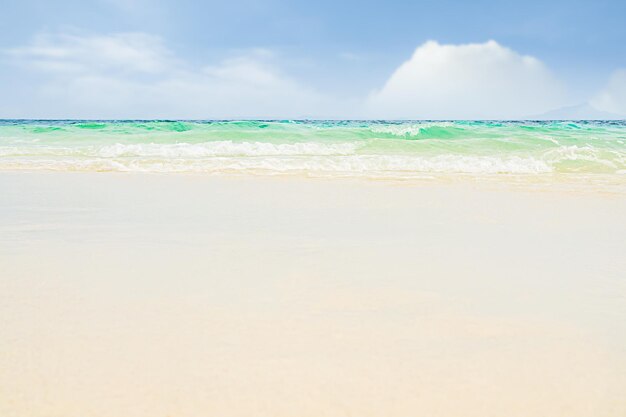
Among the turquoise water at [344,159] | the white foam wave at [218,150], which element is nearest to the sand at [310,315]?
the turquoise water at [344,159]

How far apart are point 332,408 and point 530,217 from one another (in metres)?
3.52

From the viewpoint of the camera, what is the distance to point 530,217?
4.44 m

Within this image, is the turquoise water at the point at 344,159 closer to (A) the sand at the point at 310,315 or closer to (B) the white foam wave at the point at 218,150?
(B) the white foam wave at the point at 218,150

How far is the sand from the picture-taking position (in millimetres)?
1562

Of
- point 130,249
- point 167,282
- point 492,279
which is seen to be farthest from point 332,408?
point 130,249

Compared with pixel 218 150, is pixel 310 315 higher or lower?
lower

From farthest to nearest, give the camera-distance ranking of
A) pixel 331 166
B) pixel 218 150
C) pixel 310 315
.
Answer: pixel 218 150 → pixel 331 166 → pixel 310 315

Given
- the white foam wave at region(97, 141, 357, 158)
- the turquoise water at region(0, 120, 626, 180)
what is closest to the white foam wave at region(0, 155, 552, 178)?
the turquoise water at region(0, 120, 626, 180)

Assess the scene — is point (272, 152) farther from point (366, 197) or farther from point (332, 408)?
point (332, 408)

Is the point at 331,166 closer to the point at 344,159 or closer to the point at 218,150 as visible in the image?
the point at 344,159

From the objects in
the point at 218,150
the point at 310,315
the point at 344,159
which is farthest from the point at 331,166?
the point at 310,315

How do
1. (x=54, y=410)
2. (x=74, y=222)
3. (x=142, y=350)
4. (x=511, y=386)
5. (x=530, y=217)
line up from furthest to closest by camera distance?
(x=530, y=217) → (x=74, y=222) → (x=142, y=350) → (x=511, y=386) → (x=54, y=410)

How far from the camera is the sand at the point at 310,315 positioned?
A: 5.13 ft

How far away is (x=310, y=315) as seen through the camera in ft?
7.09
